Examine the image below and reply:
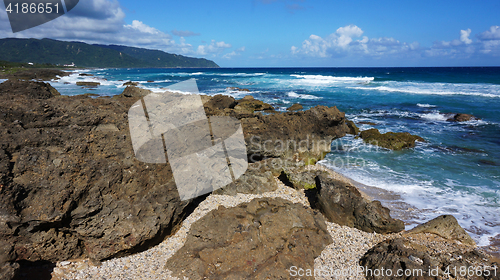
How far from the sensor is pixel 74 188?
3557mm

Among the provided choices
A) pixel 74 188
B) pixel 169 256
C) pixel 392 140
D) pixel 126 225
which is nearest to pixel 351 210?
pixel 169 256

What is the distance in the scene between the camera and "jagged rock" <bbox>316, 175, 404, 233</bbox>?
5.13 m

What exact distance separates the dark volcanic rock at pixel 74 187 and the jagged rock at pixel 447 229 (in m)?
4.89

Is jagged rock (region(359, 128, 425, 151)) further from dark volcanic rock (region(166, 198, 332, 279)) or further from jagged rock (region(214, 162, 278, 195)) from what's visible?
dark volcanic rock (region(166, 198, 332, 279))

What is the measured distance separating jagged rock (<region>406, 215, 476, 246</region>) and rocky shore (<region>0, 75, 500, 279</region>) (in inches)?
0.9

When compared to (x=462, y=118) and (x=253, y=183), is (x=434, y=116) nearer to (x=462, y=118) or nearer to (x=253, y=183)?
(x=462, y=118)

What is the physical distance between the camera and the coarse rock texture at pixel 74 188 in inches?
128

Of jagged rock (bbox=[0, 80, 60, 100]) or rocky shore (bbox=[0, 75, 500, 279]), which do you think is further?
jagged rock (bbox=[0, 80, 60, 100])

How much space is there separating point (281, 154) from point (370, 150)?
590 cm

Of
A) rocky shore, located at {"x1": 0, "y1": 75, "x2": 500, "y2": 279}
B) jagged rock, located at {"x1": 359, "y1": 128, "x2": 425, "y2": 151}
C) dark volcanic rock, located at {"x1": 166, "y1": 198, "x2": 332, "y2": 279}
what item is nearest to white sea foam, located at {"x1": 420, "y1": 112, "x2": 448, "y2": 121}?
jagged rock, located at {"x1": 359, "y1": 128, "x2": 425, "y2": 151}

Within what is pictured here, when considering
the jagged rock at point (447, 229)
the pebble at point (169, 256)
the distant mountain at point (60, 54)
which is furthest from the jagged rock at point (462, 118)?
the distant mountain at point (60, 54)

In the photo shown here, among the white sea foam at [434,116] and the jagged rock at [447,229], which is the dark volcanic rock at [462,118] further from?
the jagged rock at [447,229]

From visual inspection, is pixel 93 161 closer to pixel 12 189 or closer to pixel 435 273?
pixel 12 189

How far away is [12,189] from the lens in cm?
311
